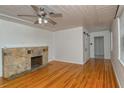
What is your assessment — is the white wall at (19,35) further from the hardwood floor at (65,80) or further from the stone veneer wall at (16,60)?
the hardwood floor at (65,80)

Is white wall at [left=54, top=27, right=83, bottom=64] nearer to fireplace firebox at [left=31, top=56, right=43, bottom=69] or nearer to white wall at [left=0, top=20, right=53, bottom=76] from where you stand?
white wall at [left=0, top=20, right=53, bottom=76]

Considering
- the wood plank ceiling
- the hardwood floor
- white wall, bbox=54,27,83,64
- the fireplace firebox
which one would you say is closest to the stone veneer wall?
the hardwood floor

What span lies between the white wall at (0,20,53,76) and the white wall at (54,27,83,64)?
1.20 metres

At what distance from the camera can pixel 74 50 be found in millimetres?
6598

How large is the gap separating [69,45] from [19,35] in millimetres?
3350

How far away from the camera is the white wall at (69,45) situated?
20.6ft

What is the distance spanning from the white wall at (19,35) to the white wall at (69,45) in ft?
3.92

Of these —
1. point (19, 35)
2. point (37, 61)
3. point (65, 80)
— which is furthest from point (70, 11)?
point (37, 61)

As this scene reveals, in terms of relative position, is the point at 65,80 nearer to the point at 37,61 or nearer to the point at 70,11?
the point at 70,11

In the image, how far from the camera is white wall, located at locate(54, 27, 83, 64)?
6.28m

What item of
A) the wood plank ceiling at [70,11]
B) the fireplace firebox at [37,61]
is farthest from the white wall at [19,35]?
the fireplace firebox at [37,61]
